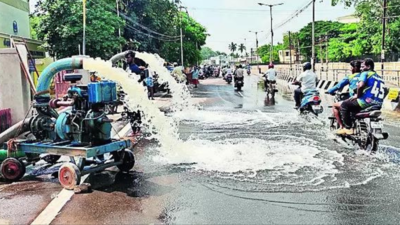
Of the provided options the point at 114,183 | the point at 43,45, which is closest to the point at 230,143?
the point at 114,183

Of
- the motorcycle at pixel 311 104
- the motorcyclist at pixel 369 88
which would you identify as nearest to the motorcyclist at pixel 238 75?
the motorcycle at pixel 311 104

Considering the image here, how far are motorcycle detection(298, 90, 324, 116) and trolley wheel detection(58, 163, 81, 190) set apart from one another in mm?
8586

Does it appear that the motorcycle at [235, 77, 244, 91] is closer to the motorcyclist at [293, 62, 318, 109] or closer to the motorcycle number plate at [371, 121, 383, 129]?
the motorcyclist at [293, 62, 318, 109]

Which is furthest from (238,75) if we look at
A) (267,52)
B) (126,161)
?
(267,52)

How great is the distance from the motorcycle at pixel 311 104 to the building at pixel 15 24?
1427 cm

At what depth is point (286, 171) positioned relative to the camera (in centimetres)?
715

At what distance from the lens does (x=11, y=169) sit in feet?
22.8

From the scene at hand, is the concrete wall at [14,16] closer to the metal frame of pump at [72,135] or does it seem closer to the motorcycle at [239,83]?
the motorcycle at [239,83]

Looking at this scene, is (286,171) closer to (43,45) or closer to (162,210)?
(162,210)

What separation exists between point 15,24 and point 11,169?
65.6 ft

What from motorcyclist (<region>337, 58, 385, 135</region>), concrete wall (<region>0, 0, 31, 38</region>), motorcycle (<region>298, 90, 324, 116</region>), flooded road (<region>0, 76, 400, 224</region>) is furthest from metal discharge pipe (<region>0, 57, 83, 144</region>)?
concrete wall (<region>0, 0, 31, 38</region>)

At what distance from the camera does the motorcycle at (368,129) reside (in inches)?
334

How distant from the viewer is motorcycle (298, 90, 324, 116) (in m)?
13.3

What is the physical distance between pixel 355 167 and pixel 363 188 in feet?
4.23
